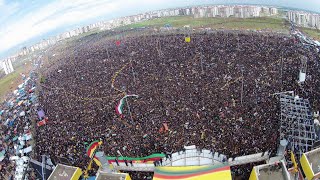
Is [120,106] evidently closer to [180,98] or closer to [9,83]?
[180,98]

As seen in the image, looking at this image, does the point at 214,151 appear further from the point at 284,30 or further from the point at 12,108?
the point at 284,30

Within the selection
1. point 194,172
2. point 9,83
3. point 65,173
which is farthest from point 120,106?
point 9,83

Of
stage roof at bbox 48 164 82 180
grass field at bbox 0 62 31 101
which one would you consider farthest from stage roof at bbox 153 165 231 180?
grass field at bbox 0 62 31 101

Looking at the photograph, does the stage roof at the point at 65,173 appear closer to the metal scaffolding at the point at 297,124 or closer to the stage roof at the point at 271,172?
the stage roof at the point at 271,172

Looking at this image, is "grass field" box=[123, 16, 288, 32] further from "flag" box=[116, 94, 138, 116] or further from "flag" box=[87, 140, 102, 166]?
"flag" box=[87, 140, 102, 166]

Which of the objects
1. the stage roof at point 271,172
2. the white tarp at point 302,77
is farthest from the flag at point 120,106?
the white tarp at point 302,77

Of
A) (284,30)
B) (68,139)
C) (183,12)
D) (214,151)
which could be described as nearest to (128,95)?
(68,139)
